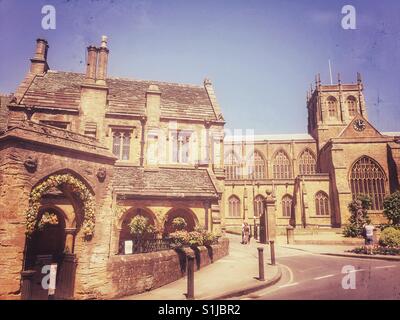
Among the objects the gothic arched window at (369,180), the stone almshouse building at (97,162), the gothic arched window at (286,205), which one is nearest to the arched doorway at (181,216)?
the stone almshouse building at (97,162)

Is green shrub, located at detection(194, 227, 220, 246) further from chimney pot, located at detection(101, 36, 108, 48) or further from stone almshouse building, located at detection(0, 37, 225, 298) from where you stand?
chimney pot, located at detection(101, 36, 108, 48)

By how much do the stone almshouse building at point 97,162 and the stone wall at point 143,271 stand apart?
290 millimetres

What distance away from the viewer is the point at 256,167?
175 feet

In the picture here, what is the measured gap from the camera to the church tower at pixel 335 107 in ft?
167

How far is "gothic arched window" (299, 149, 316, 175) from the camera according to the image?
5097cm

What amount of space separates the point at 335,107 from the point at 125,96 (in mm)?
43454

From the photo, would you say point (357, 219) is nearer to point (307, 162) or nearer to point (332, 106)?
point (307, 162)

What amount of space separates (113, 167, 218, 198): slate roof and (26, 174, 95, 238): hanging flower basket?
7.88 metres

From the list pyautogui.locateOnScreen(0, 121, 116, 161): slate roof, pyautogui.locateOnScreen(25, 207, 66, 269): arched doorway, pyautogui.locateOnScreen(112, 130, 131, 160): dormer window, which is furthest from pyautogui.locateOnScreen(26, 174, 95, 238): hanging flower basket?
pyautogui.locateOnScreen(112, 130, 131, 160): dormer window

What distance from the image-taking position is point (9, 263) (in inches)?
268

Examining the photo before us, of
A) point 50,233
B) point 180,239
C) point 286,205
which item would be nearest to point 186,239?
point 180,239

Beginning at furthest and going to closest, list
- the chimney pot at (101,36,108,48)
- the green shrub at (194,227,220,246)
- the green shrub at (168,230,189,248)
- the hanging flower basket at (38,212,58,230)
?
the chimney pot at (101,36,108,48) → the green shrub at (194,227,220,246) → the hanging flower basket at (38,212,58,230) → the green shrub at (168,230,189,248)
